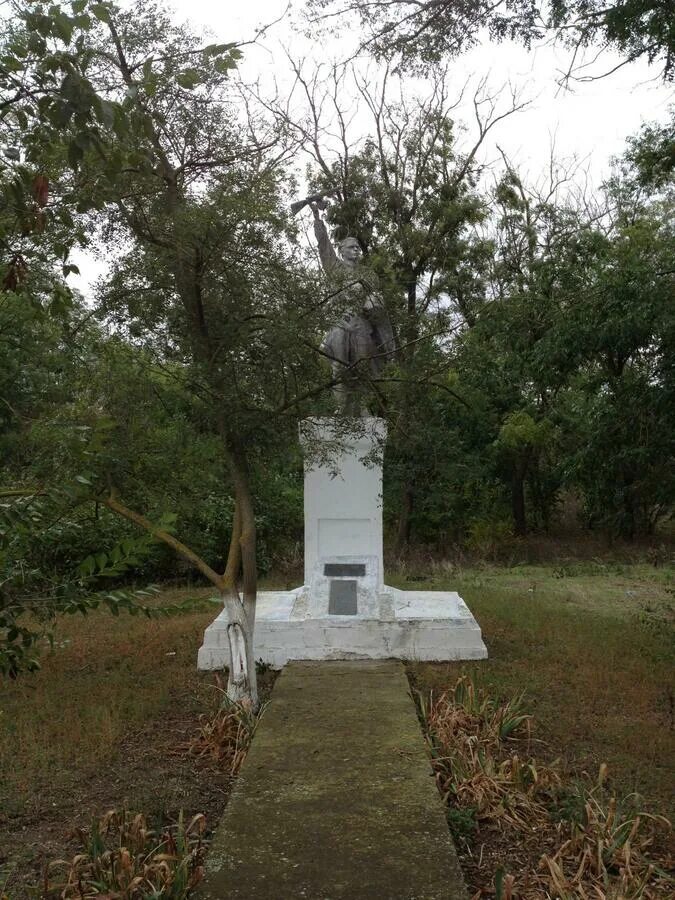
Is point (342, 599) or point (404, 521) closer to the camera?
point (342, 599)

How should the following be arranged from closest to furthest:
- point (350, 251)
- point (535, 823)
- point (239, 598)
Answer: point (535, 823) → point (239, 598) → point (350, 251)

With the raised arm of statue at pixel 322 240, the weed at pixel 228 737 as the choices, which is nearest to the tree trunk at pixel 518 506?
the raised arm of statue at pixel 322 240

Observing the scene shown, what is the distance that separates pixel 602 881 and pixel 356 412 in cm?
407

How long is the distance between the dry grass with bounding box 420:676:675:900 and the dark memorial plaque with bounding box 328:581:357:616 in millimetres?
2397

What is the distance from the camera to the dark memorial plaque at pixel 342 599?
27.0 ft

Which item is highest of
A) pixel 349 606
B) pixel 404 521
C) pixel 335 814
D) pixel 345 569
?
pixel 404 521

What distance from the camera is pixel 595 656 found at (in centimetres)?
825

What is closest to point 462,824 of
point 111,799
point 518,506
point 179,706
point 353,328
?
point 111,799

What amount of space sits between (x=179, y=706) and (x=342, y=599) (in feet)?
6.86

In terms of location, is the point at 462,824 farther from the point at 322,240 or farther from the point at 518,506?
the point at 518,506

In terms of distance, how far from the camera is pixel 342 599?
8.32 metres

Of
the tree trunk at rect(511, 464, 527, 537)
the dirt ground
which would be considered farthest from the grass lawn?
the tree trunk at rect(511, 464, 527, 537)

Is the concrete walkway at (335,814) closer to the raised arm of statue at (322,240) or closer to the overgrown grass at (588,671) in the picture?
the overgrown grass at (588,671)

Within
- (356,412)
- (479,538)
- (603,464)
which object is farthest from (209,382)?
(479,538)
